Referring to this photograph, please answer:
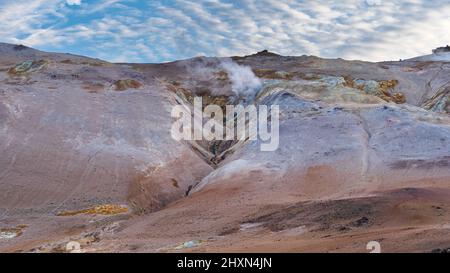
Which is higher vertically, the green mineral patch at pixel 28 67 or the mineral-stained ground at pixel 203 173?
the green mineral patch at pixel 28 67

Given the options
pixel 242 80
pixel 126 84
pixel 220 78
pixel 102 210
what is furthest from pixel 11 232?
pixel 220 78

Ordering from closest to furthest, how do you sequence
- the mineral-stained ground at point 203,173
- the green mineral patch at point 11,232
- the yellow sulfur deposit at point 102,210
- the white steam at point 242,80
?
the mineral-stained ground at point 203,173 < the green mineral patch at point 11,232 < the yellow sulfur deposit at point 102,210 < the white steam at point 242,80

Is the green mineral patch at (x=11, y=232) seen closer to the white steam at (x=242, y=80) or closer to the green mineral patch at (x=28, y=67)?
the green mineral patch at (x=28, y=67)

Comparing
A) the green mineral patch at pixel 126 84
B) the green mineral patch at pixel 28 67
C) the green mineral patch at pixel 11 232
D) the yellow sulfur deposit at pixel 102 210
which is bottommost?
the green mineral patch at pixel 11 232

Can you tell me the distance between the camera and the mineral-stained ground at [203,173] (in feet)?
60.8

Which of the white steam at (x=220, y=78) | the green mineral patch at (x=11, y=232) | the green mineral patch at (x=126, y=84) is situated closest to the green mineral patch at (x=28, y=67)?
the green mineral patch at (x=126, y=84)

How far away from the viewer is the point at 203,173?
32.2 meters

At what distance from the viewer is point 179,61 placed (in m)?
64.2

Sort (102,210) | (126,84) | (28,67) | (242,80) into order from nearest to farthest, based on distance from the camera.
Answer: (102,210) → (126,84) → (28,67) → (242,80)

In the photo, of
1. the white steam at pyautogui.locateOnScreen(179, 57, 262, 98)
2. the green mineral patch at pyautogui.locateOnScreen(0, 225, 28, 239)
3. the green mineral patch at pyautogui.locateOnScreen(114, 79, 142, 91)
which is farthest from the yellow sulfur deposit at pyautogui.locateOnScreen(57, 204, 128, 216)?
the white steam at pyautogui.locateOnScreen(179, 57, 262, 98)

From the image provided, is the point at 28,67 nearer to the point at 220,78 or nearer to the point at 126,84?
the point at 126,84

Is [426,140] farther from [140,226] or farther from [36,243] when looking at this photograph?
[36,243]
